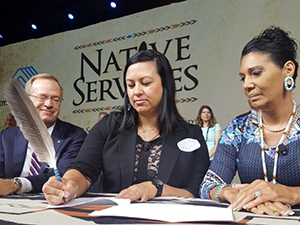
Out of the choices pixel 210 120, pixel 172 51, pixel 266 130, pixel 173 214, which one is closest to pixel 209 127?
pixel 210 120

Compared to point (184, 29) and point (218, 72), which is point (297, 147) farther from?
point (184, 29)

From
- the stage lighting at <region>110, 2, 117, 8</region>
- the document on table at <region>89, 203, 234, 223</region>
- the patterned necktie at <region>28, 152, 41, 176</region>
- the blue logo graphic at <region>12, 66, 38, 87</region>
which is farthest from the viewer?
the blue logo graphic at <region>12, 66, 38, 87</region>

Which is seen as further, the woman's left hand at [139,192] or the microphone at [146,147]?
the microphone at [146,147]

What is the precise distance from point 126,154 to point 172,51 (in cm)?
457

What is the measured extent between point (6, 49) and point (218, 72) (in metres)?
5.20

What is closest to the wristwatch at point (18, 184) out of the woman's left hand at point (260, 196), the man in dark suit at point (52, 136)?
the man in dark suit at point (52, 136)

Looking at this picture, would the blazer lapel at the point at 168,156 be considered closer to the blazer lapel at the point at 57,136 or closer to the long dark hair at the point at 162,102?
the long dark hair at the point at 162,102

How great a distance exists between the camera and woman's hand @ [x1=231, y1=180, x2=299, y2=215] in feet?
3.36

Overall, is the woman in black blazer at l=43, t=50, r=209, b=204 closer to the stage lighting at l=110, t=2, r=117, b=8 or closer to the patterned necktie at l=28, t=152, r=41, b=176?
the patterned necktie at l=28, t=152, r=41, b=176

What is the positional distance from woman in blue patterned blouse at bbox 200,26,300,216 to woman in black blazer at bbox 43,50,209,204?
216mm

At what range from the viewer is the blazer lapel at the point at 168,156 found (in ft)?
5.47

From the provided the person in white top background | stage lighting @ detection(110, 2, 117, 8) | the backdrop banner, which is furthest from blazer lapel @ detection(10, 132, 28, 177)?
stage lighting @ detection(110, 2, 117, 8)

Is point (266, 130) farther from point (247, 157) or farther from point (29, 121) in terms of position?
point (29, 121)

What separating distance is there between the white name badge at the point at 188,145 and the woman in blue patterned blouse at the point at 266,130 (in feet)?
0.68
